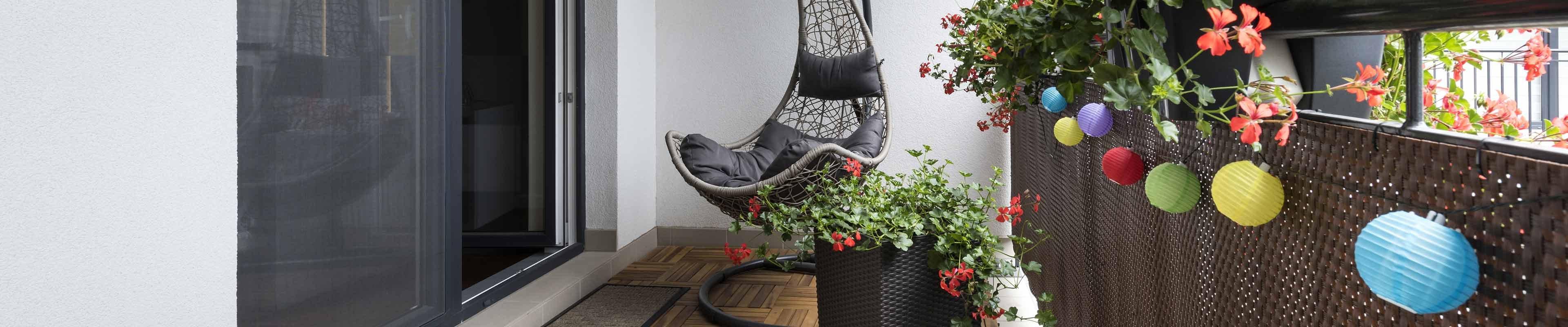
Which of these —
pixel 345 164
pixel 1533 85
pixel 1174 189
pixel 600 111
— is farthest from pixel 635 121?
pixel 1533 85

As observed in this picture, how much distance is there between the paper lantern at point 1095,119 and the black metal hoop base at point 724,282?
3.42ft

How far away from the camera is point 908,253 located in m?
1.89

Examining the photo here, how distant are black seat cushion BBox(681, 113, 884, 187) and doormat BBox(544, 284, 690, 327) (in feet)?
1.33

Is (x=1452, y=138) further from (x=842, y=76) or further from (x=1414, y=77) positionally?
(x=842, y=76)

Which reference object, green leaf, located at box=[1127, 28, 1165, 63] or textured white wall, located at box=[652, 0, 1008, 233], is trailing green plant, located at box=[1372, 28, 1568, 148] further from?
textured white wall, located at box=[652, 0, 1008, 233]

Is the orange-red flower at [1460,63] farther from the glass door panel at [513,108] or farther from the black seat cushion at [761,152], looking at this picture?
the glass door panel at [513,108]

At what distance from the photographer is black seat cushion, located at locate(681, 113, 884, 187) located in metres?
2.57

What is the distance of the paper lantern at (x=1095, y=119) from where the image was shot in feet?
3.60

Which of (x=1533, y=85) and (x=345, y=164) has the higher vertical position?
(x=1533, y=85)

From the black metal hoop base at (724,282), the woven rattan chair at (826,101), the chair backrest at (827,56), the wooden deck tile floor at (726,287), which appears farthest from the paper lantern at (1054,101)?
the chair backrest at (827,56)

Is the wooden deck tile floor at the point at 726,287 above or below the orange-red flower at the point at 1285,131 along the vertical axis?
below
